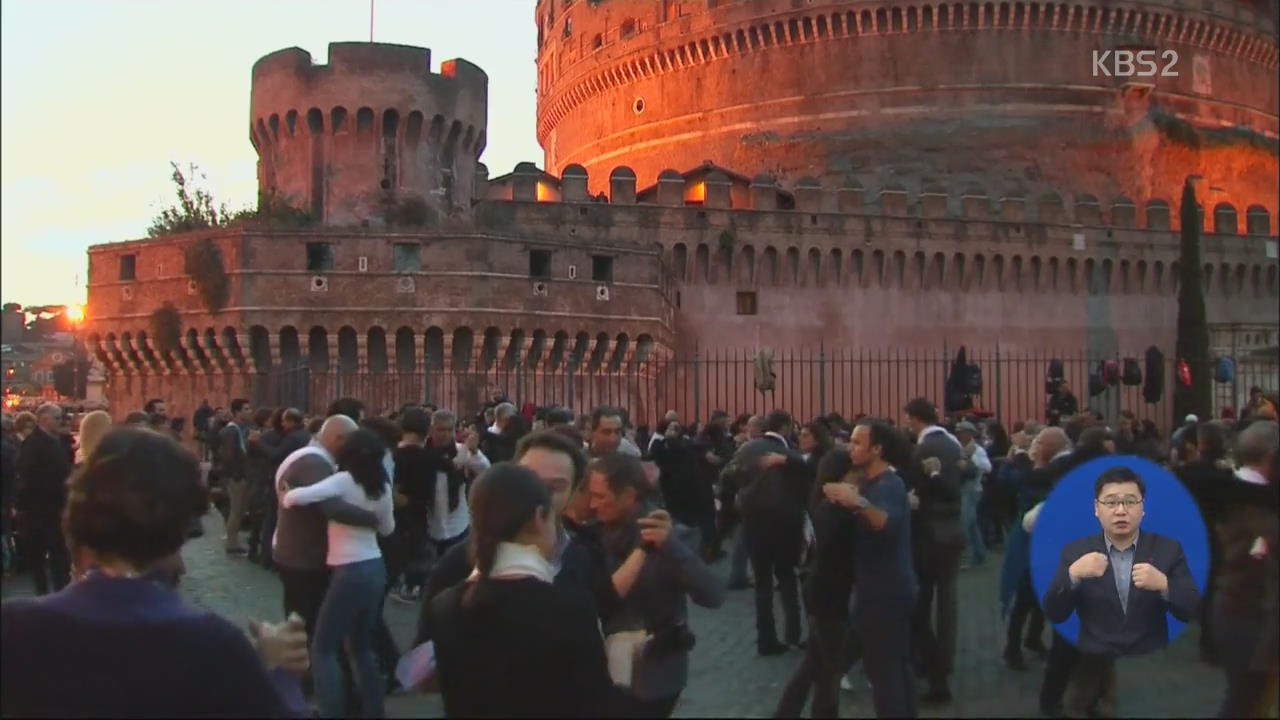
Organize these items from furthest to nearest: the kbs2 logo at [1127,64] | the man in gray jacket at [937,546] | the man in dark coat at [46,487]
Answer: the kbs2 logo at [1127,64], the man in dark coat at [46,487], the man in gray jacket at [937,546]

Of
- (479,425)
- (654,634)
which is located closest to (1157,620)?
(654,634)

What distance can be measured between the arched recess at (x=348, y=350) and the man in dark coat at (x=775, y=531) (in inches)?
645

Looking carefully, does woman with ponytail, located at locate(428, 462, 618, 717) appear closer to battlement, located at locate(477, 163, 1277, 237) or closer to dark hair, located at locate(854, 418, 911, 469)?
dark hair, located at locate(854, 418, 911, 469)

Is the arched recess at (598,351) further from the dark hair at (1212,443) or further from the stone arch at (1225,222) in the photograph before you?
the stone arch at (1225,222)

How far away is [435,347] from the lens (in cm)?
2352

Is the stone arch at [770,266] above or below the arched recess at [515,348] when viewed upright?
above

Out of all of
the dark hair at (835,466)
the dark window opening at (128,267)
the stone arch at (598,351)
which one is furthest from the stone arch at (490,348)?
the dark hair at (835,466)

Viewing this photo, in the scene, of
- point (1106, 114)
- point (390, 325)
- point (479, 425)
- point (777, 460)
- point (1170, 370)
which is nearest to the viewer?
point (777, 460)

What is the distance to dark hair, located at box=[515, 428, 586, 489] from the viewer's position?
4316 mm

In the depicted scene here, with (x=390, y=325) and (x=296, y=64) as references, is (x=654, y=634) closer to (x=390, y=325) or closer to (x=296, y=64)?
(x=390, y=325)

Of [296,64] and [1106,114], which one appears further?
[1106,114]

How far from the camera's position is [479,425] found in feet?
40.8

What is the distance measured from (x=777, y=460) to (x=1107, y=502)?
2.63 metres

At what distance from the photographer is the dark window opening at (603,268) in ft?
83.7
